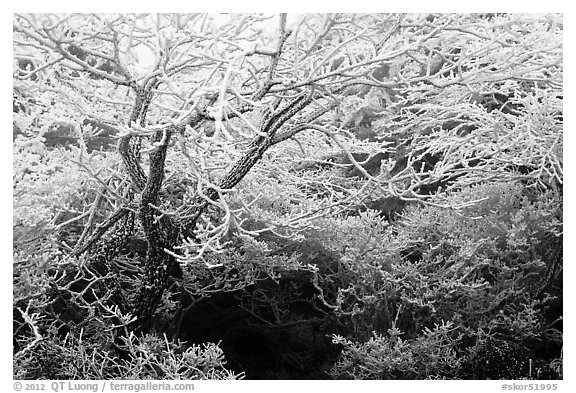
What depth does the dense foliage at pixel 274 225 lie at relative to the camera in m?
2.87

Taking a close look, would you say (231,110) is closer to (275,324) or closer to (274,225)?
(274,225)

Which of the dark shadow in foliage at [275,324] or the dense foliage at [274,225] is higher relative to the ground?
the dense foliage at [274,225]

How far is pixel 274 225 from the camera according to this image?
10.0 ft

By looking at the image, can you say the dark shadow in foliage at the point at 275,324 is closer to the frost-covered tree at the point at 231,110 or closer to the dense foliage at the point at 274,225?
the dense foliage at the point at 274,225

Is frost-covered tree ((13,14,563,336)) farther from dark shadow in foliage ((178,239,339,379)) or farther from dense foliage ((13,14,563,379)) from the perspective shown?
dark shadow in foliage ((178,239,339,379))

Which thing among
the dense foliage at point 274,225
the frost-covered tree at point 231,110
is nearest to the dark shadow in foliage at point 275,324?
the dense foliage at point 274,225

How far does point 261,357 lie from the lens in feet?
11.9

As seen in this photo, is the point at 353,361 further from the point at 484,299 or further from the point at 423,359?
the point at 484,299

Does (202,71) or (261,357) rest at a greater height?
(202,71)
